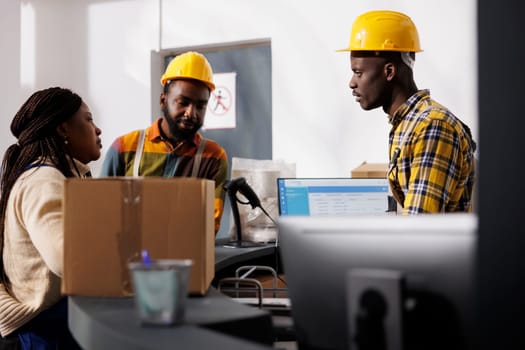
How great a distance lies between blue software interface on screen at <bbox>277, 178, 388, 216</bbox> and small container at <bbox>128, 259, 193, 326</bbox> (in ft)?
7.42

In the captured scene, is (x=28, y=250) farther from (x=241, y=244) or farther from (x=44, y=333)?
(x=241, y=244)

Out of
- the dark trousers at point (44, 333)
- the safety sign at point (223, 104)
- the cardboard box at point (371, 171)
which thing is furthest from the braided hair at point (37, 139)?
the safety sign at point (223, 104)

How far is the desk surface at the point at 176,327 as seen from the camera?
1.11 m

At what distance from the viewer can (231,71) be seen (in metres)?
4.61

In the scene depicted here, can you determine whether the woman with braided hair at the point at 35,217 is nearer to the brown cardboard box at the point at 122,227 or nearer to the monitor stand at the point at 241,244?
the brown cardboard box at the point at 122,227

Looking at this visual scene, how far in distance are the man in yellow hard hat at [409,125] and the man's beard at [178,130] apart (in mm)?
957

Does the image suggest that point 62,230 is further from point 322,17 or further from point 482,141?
point 322,17

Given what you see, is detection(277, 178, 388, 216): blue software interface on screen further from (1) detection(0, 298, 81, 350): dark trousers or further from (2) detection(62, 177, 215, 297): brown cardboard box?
(2) detection(62, 177, 215, 297): brown cardboard box

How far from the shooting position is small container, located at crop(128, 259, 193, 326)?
120 cm

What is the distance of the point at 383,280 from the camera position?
1029mm

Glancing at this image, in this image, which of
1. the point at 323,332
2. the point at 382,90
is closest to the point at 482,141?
the point at 323,332

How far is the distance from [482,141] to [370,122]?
3.16m

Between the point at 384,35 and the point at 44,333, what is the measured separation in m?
1.42

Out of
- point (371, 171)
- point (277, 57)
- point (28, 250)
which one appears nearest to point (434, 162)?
point (28, 250)
